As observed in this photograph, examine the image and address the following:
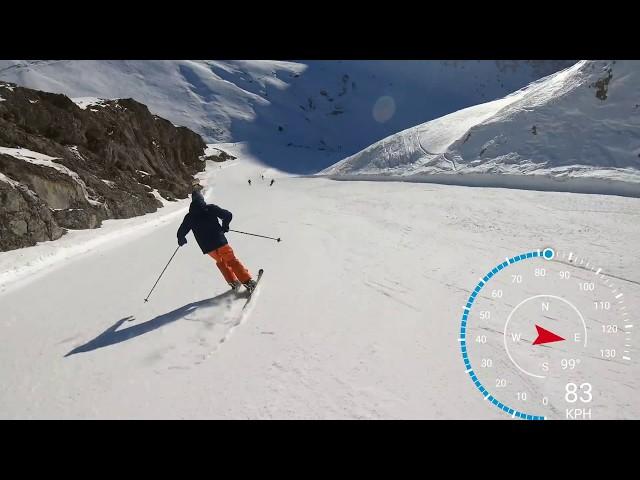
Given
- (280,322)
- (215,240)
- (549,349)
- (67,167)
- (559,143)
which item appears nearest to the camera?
(549,349)

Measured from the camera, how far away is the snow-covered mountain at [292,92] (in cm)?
10656

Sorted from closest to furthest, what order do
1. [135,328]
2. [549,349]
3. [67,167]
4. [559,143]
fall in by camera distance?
[549,349]
[135,328]
[67,167]
[559,143]

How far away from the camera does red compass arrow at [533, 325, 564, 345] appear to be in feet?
11.7

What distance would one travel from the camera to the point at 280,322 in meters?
4.69

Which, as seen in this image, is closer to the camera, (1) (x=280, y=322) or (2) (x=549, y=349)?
(2) (x=549, y=349)

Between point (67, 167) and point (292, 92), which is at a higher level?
point (292, 92)

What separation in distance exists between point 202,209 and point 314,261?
2.48 m

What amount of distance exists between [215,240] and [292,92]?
152585 millimetres

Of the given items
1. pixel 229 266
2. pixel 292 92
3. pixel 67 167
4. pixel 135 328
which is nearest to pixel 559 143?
pixel 229 266

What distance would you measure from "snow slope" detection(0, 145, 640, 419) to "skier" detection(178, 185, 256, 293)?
40 centimetres

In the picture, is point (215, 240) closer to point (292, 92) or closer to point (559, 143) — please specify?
point (559, 143)

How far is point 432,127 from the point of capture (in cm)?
3228

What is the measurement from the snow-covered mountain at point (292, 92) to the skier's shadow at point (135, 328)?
69845mm

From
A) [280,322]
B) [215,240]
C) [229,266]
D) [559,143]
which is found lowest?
[280,322]
